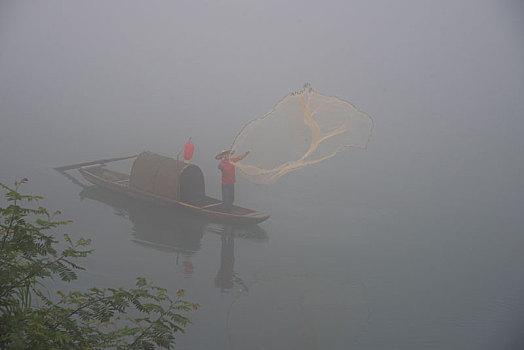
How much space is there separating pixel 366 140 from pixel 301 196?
2.54 ft

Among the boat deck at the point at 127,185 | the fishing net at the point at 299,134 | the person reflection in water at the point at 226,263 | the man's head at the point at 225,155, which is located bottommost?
the person reflection in water at the point at 226,263

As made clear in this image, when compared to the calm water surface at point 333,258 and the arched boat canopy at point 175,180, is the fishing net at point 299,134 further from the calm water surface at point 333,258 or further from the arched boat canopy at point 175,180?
the arched boat canopy at point 175,180

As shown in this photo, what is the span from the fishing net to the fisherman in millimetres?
59

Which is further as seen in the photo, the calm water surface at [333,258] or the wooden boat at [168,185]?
the wooden boat at [168,185]

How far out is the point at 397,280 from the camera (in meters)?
4.26

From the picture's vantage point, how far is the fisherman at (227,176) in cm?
469

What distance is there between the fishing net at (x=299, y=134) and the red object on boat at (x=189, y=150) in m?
0.41

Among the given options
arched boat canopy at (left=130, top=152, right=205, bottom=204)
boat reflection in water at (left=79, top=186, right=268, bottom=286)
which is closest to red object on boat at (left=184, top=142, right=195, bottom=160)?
arched boat canopy at (left=130, top=152, right=205, bottom=204)

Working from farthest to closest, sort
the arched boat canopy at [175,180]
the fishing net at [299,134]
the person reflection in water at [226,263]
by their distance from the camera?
1. the arched boat canopy at [175,180]
2. the fishing net at [299,134]
3. the person reflection in water at [226,263]

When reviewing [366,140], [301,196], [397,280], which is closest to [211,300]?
[301,196]

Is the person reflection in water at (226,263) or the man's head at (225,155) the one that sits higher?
the man's head at (225,155)

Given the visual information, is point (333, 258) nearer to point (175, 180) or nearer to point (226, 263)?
point (226, 263)

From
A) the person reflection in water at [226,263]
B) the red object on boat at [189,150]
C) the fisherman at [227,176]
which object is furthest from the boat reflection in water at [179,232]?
the red object on boat at [189,150]

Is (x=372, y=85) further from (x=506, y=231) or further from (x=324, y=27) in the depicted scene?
(x=506, y=231)
